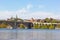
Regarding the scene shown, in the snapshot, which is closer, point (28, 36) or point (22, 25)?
point (28, 36)

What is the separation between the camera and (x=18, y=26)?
3617 inches

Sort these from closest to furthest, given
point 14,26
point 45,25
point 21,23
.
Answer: point 14,26 < point 21,23 < point 45,25

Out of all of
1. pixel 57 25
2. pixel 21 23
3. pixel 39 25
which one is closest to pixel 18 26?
pixel 21 23

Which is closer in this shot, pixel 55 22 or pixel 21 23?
pixel 21 23

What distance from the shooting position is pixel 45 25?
95125 mm

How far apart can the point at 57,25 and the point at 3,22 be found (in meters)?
25.6

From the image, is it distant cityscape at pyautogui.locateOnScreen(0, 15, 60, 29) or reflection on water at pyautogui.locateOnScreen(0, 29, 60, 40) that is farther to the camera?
distant cityscape at pyautogui.locateOnScreen(0, 15, 60, 29)

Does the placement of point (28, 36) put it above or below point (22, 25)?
above

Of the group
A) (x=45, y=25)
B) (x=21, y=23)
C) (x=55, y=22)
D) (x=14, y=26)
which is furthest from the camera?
(x=55, y=22)

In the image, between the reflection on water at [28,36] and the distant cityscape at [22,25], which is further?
the distant cityscape at [22,25]

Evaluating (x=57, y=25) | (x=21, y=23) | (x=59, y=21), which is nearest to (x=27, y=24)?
(x=21, y=23)

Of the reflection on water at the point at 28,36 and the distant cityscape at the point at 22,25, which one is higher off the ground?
the reflection on water at the point at 28,36

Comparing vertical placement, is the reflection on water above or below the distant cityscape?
above

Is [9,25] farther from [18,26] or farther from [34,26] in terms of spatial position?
[34,26]
